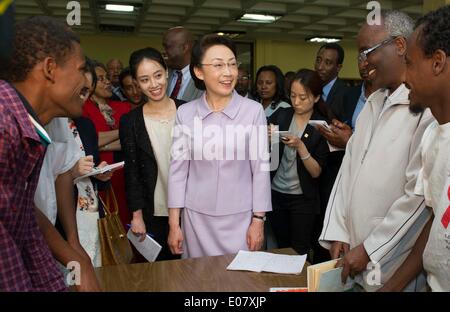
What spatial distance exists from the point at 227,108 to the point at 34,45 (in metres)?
1.12

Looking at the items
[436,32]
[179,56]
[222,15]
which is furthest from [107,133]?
[222,15]

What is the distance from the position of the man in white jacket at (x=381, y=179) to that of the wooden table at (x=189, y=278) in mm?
243

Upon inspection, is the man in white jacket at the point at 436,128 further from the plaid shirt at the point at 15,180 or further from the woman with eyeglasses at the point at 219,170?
the plaid shirt at the point at 15,180

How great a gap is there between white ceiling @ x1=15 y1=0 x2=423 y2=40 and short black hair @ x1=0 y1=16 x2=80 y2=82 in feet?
21.6

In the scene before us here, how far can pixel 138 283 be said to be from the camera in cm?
149

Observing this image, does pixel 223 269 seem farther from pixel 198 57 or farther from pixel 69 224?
pixel 198 57

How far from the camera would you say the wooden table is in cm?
145

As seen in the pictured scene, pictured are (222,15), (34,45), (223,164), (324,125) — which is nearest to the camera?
(34,45)

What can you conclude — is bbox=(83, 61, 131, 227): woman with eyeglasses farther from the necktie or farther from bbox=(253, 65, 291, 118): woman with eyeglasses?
bbox=(253, 65, 291, 118): woman with eyeglasses

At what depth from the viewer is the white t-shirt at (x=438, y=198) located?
1.08 meters

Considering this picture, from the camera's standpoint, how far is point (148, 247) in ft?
6.62

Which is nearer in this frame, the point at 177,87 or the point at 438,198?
the point at 438,198

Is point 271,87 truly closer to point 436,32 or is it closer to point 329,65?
point 329,65
